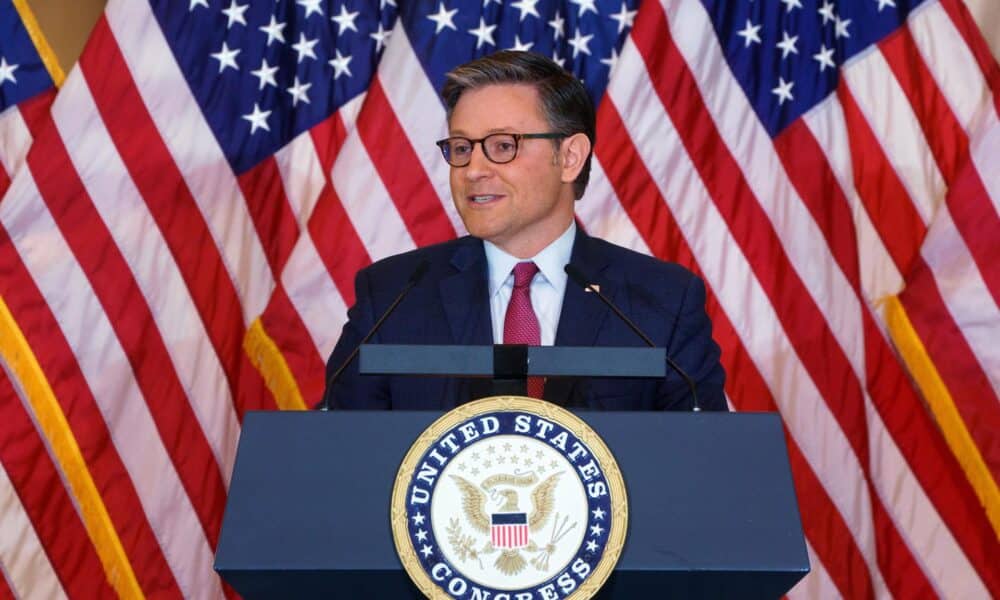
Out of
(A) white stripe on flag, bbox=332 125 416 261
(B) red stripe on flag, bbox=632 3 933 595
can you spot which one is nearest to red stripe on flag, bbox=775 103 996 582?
(B) red stripe on flag, bbox=632 3 933 595

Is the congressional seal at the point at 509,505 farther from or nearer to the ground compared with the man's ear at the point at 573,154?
nearer to the ground

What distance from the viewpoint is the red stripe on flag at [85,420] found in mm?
3396

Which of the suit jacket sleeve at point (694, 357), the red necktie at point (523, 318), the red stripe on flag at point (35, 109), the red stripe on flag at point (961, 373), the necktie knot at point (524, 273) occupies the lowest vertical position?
the red stripe on flag at point (961, 373)

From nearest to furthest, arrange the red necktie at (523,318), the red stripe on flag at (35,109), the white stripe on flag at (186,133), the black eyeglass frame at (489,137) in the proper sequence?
the red necktie at (523,318) < the black eyeglass frame at (489,137) < the white stripe on flag at (186,133) < the red stripe on flag at (35,109)

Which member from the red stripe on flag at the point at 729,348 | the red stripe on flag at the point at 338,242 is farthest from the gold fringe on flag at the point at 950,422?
the red stripe on flag at the point at 338,242

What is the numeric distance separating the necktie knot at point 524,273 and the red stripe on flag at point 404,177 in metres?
1.34

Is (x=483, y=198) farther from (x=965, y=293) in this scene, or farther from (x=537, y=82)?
(x=965, y=293)

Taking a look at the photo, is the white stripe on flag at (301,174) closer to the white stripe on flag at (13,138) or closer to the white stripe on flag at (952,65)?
the white stripe on flag at (13,138)

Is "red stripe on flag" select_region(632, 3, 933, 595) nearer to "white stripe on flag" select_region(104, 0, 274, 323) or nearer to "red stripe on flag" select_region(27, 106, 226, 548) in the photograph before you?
"white stripe on flag" select_region(104, 0, 274, 323)

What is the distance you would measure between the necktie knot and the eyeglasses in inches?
7.9

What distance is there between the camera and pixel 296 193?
3744mm

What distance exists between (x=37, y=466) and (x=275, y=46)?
147 centimetres

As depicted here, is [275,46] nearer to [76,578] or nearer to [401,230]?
[401,230]

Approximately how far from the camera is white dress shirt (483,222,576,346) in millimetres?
2232
